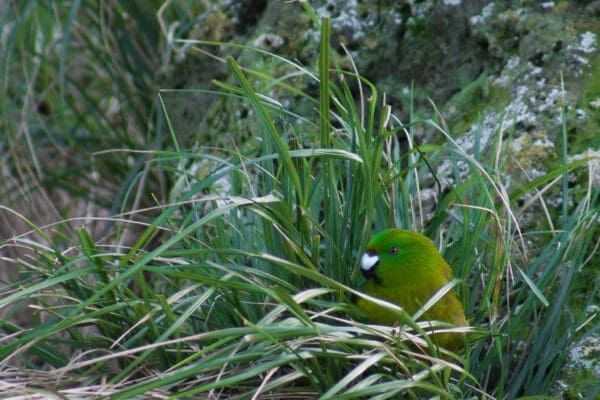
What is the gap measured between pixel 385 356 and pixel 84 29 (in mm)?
3112

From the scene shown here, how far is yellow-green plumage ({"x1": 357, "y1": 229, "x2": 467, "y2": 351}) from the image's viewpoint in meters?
1.96

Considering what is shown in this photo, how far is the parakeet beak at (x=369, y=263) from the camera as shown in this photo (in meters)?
1.99

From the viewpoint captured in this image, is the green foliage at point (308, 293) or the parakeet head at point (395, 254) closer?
the green foliage at point (308, 293)

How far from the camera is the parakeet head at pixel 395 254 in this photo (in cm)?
200

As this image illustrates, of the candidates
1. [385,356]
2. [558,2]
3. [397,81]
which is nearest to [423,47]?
[397,81]

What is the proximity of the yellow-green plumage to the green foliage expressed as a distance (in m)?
0.06

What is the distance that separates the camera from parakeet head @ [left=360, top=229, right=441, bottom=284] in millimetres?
1998

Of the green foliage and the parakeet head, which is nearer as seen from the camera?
the green foliage

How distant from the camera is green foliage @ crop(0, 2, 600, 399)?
167 cm

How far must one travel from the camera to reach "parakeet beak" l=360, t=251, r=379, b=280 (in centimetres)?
199

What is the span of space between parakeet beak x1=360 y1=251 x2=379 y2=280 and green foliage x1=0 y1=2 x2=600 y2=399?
0.19 feet

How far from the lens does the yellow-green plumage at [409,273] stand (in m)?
1.96

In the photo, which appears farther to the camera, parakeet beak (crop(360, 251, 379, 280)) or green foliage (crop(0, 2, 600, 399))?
parakeet beak (crop(360, 251, 379, 280))

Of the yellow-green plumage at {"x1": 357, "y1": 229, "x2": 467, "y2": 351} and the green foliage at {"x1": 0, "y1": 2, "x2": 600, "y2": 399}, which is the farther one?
the yellow-green plumage at {"x1": 357, "y1": 229, "x2": 467, "y2": 351}
